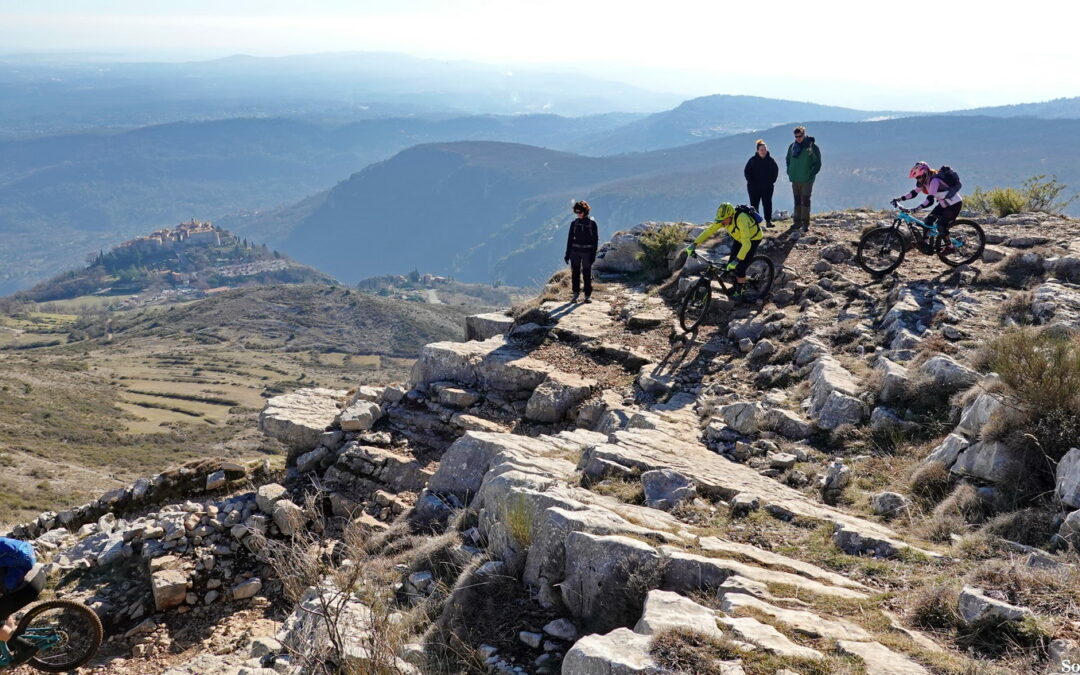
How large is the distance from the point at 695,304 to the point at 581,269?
3550 mm

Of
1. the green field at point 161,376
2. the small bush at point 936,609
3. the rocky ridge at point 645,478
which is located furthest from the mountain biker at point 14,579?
the green field at point 161,376

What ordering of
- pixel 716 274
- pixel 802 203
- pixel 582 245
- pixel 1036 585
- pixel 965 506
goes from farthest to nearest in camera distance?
pixel 802 203 → pixel 582 245 → pixel 716 274 → pixel 965 506 → pixel 1036 585

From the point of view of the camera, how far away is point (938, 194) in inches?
487

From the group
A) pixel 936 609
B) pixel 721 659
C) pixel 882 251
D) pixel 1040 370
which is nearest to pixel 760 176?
pixel 882 251

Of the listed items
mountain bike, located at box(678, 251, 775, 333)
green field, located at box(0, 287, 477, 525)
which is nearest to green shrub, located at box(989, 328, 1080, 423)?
mountain bike, located at box(678, 251, 775, 333)

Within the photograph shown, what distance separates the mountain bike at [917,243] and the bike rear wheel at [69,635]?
14194mm

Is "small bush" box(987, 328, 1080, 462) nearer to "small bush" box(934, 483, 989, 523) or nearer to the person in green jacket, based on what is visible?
"small bush" box(934, 483, 989, 523)

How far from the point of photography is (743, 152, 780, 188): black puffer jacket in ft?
53.6

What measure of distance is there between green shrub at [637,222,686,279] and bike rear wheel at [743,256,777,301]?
3.08m

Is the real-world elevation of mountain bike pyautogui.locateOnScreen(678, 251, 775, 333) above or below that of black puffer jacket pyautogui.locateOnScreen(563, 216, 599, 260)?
below

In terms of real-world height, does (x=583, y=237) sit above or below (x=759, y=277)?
above

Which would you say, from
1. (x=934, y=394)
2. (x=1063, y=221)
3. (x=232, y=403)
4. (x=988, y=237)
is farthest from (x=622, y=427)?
(x=232, y=403)

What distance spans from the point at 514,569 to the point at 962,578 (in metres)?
3.70

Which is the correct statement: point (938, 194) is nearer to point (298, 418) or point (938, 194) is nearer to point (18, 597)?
point (298, 418)
